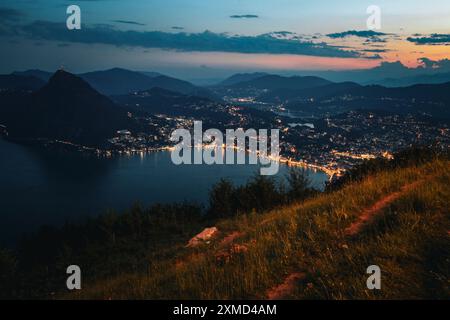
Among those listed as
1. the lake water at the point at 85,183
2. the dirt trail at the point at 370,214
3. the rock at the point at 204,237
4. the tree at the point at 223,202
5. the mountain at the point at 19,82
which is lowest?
the lake water at the point at 85,183

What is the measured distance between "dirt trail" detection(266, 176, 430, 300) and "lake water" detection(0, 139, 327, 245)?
3995 centimetres

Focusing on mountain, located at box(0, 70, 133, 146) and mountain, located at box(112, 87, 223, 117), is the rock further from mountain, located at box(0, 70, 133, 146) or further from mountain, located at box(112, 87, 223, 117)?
mountain, located at box(112, 87, 223, 117)

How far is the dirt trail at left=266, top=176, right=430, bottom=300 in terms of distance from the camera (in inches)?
176

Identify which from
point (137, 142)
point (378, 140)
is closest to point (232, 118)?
point (137, 142)

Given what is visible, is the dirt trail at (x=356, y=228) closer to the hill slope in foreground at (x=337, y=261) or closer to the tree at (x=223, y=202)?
the hill slope in foreground at (x=337, y=261)

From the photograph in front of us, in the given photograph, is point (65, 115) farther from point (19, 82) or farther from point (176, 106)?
point (19, 82)

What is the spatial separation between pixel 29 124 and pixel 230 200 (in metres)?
124

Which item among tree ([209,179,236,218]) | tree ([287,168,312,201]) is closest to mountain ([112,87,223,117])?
tree ([209,179,236,218])

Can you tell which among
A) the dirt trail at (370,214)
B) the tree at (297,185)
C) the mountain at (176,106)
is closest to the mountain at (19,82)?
the mountain at (176,106)

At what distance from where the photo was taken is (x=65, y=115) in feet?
400

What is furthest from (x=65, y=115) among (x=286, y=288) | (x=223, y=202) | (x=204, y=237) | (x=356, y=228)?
(x=286, y=288)

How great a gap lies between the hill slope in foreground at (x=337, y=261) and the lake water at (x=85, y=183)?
40.3 meters

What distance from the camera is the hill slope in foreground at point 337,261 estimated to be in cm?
421

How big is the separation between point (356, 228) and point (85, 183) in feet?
233
